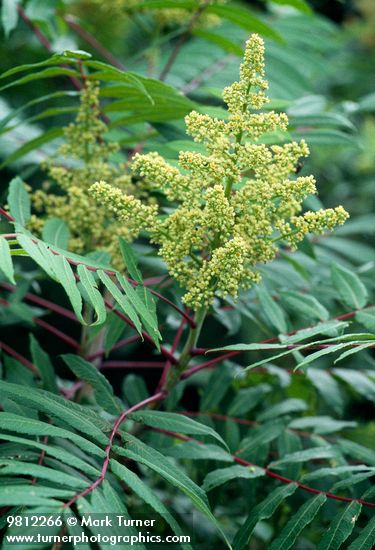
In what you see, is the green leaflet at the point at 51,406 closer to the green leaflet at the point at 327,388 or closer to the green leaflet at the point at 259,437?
the green leaflet at the point at 259,437

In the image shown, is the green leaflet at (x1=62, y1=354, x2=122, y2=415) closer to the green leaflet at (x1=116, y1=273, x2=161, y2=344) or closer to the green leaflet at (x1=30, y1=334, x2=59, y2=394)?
the green leaflet at (x1=30, y1=334, x2=59, y2=394)

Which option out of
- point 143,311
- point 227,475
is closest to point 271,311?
point 227,475

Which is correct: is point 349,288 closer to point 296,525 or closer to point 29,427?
point 296,525

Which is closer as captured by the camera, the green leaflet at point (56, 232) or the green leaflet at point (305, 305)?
the green leaflet at point (56, 232)

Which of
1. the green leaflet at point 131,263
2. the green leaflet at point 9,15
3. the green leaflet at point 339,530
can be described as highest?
the green leaflet at point 9,15

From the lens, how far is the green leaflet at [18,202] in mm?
1551

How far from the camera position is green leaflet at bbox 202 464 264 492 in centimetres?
146

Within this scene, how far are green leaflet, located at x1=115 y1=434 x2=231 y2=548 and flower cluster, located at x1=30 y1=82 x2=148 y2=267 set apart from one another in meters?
0.55

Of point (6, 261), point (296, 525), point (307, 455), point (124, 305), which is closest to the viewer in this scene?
point (6, 261)

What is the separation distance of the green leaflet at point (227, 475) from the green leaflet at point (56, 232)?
61 centimetres

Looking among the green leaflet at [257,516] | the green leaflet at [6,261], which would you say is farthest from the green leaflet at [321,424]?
the green leaflet at [6,261]

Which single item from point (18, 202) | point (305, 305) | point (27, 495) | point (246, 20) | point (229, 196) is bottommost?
point (27, 495)

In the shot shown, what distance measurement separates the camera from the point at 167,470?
1217mm

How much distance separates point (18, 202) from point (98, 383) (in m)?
0.46
